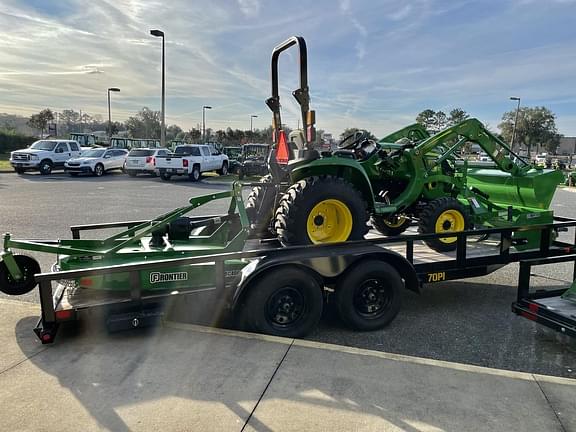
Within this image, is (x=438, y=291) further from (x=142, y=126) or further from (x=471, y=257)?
(x=142, y=126)

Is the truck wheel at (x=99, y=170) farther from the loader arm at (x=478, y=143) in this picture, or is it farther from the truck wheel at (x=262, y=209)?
the loader arm at (x=478, y=143)

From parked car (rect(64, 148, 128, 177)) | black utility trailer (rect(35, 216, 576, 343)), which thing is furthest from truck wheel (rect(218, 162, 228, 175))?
black utility trailer (rect(35, 216, 576, 343))

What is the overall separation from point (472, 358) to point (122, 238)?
3.86 meters

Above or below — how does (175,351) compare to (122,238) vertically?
below

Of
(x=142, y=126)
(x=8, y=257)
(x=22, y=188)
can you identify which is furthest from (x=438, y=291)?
(x=142, y=126)

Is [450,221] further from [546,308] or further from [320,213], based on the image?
[320,213]

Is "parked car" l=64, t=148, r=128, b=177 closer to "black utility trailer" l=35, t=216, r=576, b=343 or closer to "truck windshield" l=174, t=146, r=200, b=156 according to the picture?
"truck windshield" l=174, t=146, r=200, b=156

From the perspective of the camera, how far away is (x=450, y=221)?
612cm

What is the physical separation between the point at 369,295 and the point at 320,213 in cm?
103

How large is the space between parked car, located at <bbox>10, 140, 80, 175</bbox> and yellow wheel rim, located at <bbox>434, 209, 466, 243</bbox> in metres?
24.0

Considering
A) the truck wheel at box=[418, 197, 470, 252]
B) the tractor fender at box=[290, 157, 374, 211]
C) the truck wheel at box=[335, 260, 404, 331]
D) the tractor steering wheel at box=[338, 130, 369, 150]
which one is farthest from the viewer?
the tractor steering wheel at box=[338, 130, 369, 150]

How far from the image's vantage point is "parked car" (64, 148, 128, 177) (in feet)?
77.5

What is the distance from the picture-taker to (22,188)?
1680 cm

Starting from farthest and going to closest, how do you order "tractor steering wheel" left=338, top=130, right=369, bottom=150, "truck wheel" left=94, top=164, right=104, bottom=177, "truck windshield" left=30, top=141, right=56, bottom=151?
1. "truck windshield" left=30, top=141, right=56, bottom=151
2. "truck wheel" left=94, top=164, right=104, bottom=177
3. "tractor steering wheel" left=338, top=130, right=369, bottom=150
